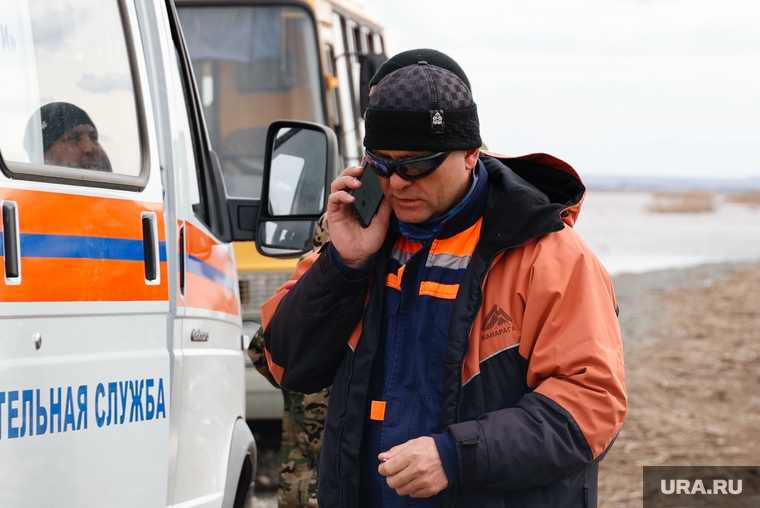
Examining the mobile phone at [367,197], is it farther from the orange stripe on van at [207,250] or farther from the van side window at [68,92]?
the orange stripe on van at [207,250]

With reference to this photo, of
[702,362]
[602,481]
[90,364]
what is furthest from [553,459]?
[702,362]

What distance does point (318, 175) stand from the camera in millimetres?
3348

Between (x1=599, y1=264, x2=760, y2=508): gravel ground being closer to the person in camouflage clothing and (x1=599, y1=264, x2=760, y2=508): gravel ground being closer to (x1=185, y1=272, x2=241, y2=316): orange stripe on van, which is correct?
the person in camouflage clothing

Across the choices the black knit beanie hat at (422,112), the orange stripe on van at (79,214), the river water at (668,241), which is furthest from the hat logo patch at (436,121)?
the river water at (668,241)

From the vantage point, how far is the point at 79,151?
230 centimetres

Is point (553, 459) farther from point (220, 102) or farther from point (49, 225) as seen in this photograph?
point (220, 102)

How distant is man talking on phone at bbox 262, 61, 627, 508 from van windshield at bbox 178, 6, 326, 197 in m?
4.85

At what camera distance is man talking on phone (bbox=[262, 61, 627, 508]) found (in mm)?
1947

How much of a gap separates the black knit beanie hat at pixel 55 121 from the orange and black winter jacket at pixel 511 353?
0.68 metres

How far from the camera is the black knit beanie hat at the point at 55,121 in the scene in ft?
7.03

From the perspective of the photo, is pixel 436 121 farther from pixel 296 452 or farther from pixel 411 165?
pixel 296 452

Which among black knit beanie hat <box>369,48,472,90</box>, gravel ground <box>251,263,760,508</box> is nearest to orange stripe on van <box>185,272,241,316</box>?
black knit beanie hat <box>369,48,472,90</box>

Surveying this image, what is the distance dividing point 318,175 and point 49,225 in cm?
141

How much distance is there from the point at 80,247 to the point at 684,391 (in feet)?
24.1
